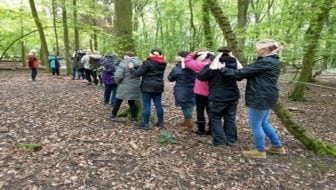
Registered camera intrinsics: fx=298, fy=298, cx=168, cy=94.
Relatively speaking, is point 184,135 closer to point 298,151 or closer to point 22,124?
point 298,151

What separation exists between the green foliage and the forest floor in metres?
0.11

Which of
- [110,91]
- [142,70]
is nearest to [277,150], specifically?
[142,70]

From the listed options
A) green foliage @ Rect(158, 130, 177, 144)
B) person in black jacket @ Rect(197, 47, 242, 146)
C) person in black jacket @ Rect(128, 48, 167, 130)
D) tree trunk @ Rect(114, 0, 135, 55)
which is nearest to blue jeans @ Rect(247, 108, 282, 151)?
person in black jacket @ Rect(197, 47, 242, 146)

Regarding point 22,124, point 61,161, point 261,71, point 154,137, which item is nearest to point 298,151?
point 261,71

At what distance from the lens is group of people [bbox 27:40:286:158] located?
5.07 meters

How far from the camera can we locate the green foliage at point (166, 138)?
233 inches

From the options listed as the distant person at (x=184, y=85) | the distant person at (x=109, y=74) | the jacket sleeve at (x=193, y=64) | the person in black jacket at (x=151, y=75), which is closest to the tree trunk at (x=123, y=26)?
the person in black jacket at (x=151, y=75)

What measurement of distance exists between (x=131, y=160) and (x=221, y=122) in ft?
6.41

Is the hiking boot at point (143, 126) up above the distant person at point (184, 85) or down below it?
below

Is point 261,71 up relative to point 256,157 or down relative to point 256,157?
up

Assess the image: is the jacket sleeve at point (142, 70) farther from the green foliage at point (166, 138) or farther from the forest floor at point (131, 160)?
the green foliage at point (166, 138)

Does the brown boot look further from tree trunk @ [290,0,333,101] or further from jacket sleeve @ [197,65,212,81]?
tree trunk @ [290,0,333,101]

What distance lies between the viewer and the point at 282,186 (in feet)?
14.9

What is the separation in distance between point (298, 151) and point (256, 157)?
1157 millimetres
